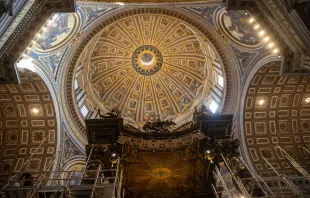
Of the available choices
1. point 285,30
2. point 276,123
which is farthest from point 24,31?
point 276,123

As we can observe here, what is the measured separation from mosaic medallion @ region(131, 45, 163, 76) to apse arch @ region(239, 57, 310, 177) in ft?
35.9

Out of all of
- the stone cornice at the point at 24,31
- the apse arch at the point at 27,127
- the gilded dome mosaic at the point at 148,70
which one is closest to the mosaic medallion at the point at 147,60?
the gilded dome mosaic at the point at 148,70

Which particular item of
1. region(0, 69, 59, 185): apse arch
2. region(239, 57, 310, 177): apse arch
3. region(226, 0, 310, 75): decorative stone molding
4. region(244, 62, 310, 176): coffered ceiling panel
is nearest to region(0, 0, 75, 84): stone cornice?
region(0, 69, 59, 185): apse arch

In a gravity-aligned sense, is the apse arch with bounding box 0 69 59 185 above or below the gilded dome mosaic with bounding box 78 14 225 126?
below

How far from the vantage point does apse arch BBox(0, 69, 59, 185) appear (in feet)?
46.1

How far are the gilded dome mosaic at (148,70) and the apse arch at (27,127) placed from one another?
4.69 m

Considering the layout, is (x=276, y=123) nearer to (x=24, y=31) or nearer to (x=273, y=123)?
(x=273, y=123)

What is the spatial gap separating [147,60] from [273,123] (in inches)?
496

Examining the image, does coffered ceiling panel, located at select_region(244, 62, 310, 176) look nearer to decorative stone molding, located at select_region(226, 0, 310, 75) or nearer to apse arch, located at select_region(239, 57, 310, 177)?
apse arch, located at select_region(239, 57, 310, 177)

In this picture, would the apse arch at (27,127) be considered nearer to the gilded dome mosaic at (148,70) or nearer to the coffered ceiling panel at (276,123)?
the gilded dome mosaic at (148,70)

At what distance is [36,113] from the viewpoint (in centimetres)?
1478

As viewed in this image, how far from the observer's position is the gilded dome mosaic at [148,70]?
20672 mm

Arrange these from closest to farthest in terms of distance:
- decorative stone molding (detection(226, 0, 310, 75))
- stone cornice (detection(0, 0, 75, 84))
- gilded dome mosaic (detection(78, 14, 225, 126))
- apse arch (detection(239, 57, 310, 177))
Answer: decorative stone molding (detection(226, 0, 310, 75)) → stone cornice (detection(0, 0, 75, 84)) → apse arch (detection(239, 57, 310, 177)) → gilded dome mosaic (detection(78, 14, 225, 126))

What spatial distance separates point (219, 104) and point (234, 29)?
4918 millimetres
